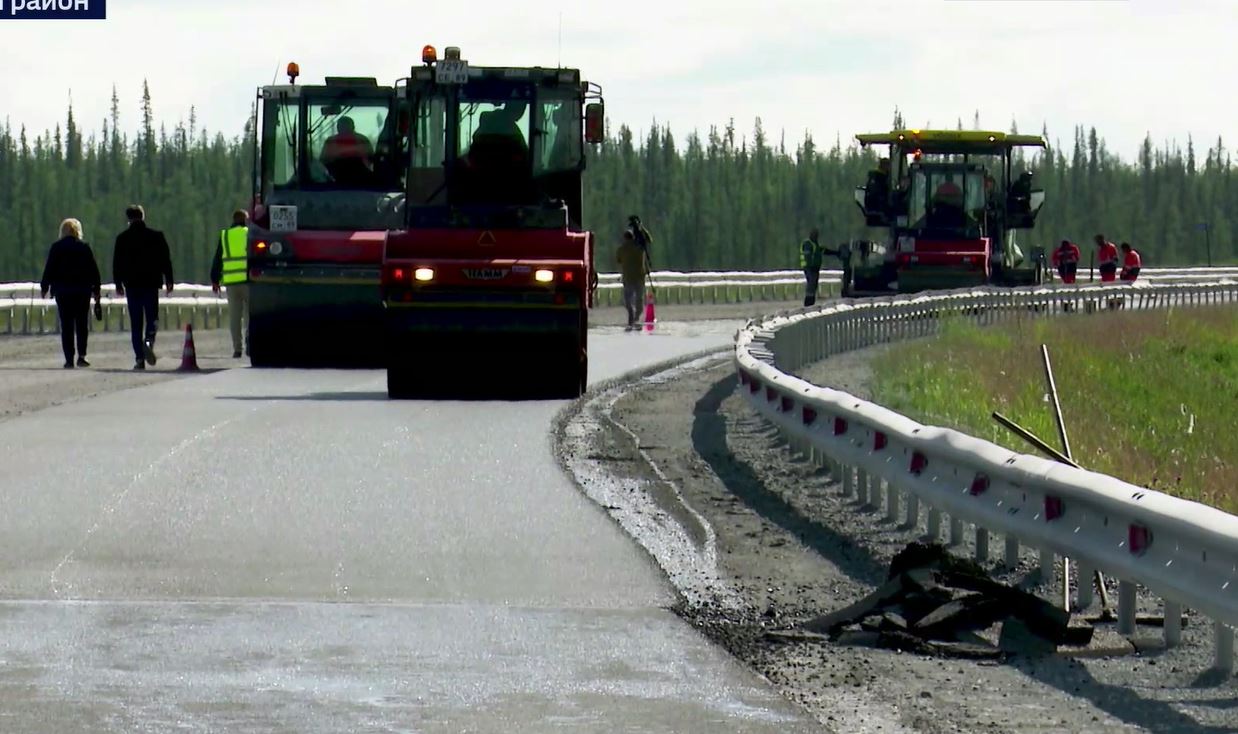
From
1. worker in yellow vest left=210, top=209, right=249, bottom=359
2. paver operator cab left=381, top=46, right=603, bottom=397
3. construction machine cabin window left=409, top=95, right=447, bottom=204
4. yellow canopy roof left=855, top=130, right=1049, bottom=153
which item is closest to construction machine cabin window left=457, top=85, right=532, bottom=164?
paver operator cab left=381, top=46, right=603, bottom=397

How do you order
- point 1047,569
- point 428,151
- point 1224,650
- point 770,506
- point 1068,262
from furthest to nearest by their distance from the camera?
point 1068,262 < point 428,151 < point 770,506 < point 1047,569 < point 1224,650

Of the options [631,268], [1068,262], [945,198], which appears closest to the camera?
[631,268]

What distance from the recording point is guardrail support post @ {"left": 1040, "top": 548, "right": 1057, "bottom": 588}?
10165mm

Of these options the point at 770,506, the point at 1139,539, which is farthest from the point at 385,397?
the point at 1139,539

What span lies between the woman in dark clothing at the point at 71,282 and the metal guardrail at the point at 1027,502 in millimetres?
11118

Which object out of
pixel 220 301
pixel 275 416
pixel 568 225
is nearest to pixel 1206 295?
pixel 220 301

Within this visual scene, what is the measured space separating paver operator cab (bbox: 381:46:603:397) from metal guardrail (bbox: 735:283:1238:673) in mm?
3502

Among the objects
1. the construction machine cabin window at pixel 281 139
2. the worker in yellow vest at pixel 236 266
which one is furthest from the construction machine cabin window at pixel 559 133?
the worker in yellow vest at pixel 236 266

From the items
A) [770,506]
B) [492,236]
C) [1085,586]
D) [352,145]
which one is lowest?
[770,506]

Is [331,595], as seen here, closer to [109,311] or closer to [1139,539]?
[1139,539]

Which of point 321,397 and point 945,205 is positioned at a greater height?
point 945,205

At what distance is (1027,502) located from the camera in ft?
31.4

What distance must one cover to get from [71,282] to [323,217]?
116 inches

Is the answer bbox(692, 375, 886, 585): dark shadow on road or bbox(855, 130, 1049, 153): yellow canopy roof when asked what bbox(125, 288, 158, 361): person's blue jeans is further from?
bbox(855, 130, 1049, 153): yellow canopy roof
